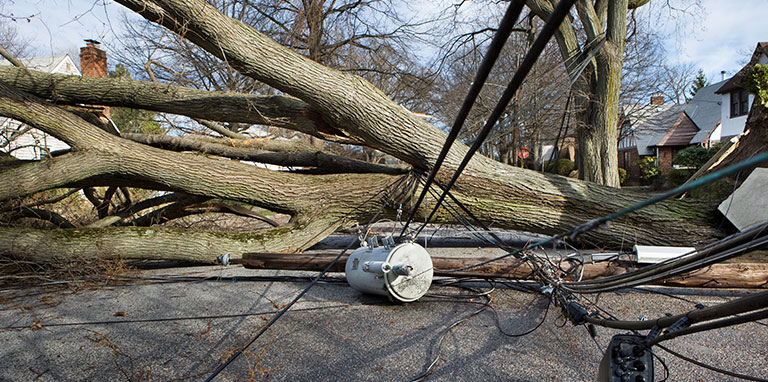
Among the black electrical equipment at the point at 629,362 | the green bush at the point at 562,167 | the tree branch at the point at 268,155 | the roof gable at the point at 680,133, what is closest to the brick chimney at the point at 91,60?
the tree branch at the point at 268,155

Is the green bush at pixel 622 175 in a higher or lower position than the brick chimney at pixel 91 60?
lower

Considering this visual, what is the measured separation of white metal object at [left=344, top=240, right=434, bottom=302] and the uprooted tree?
223 cm

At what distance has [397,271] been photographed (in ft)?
13.2

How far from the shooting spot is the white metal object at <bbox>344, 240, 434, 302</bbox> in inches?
159

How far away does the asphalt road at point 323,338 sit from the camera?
3.01 meters

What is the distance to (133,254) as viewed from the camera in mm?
5957

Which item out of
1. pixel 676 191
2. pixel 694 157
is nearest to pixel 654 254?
pixel 676 191

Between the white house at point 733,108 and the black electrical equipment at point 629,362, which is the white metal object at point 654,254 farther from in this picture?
the white house at point 733,108

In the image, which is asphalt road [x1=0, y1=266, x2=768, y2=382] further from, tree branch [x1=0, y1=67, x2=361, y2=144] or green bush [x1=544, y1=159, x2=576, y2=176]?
green bush [x1=544, y1=159, x2=576, y2=176]

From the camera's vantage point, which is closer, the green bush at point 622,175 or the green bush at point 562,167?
the green bush at point 622,175

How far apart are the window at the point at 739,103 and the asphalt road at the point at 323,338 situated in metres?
29.5

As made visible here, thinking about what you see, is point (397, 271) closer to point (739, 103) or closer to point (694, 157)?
point (694, 157)

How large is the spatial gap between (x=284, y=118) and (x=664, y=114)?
34.1m

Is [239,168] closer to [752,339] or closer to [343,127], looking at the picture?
[343,127]
